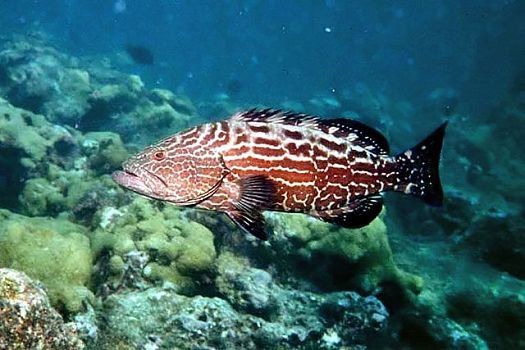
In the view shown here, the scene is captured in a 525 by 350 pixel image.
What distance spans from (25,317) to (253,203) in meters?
1.92

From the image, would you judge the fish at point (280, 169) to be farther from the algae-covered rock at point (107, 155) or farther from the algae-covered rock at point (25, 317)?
the algae-covered rock at point (107, 155)

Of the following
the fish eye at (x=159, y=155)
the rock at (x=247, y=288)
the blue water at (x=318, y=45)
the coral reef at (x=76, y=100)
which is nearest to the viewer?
the fish eye at (x=159, y=155)

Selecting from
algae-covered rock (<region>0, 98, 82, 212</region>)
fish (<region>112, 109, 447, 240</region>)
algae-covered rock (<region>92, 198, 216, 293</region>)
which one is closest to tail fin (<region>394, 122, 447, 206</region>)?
fish (<region>112, 109, 447, 240</region>)

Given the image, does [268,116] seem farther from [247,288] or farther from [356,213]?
[247,288]

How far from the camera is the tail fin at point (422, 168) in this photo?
11.8 ft

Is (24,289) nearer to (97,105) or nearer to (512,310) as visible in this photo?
(512,310)

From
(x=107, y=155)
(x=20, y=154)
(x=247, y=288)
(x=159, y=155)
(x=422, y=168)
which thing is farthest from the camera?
(x=20, y=154)

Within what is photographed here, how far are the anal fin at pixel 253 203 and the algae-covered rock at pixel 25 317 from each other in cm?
172

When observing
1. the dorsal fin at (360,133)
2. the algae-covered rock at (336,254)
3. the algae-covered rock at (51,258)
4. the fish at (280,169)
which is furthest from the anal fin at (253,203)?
the algae-covered rock at (336,254)

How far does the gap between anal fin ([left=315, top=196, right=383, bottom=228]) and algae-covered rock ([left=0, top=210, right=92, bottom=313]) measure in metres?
2.99

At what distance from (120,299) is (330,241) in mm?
3484

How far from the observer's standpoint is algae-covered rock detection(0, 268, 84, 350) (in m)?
3.17

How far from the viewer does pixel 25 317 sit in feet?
10.8

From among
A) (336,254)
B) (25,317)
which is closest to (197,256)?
(336,254)
